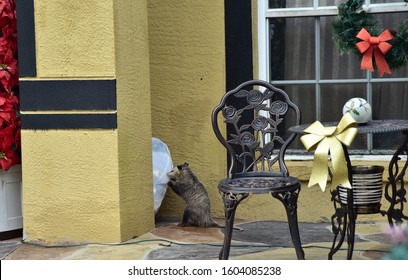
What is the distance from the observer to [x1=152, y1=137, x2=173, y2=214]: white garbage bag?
5719mm

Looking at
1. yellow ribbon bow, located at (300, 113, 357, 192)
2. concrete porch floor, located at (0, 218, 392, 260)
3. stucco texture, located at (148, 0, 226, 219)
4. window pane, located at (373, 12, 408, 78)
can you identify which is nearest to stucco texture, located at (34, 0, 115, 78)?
stucco texture, located at (148, 0, 226, 219)

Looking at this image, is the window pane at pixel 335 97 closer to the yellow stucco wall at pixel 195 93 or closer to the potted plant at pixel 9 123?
the yellow stucco wall at pixel 195 93

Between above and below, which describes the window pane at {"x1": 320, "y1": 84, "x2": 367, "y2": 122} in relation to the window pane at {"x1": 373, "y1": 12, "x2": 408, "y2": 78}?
below

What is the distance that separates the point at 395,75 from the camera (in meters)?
5.54

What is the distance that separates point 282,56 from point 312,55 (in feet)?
0.79

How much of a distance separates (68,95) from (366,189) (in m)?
2.18

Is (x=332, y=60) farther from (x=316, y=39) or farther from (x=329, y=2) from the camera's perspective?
(x=329, y=2)

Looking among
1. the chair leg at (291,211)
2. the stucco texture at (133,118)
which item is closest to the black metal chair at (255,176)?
the chair leg at (291,211)

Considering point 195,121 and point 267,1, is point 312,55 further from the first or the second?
point 195,121

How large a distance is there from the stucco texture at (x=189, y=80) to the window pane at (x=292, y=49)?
43cm

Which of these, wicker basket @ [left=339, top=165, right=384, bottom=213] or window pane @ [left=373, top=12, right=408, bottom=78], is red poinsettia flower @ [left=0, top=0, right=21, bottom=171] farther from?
window pane @ [left=373, top=12, right=408, bottom=78]

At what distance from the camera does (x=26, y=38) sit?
514 cm

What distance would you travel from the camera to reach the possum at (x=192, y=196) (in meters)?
5.50

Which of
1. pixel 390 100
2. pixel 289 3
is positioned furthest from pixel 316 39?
pixel 390 100
